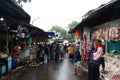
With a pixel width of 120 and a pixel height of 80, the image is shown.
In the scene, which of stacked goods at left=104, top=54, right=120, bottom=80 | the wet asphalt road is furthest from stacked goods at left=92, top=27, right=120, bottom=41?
the wet asphalt road

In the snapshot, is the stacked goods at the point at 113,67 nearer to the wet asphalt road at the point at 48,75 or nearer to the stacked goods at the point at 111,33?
the stacked goods at the point at 111,33

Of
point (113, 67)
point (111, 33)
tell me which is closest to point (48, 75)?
point (113, 67)

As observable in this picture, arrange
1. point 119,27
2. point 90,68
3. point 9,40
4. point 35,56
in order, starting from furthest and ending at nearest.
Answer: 1. point 35,56
2. point 9,40
3. point 90,68
4. point 119,27

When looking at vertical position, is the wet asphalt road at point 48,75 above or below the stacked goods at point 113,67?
below

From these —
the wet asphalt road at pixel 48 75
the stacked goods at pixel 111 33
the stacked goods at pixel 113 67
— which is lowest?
the wet asphalt road at pixel 48 75

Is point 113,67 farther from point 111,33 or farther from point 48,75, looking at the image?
point 48,75

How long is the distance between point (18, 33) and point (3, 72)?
4.49 meters

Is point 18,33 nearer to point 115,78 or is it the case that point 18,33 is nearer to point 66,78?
point 66,78

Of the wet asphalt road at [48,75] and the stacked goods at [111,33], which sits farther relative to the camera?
the wet asphalt road at [48,75]

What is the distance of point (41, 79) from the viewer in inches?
610

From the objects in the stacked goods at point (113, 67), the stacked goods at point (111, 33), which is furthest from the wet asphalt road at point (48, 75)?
the stacked goods at point (113, 67)

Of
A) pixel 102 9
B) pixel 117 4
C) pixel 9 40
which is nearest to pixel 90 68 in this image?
pixel 102 9

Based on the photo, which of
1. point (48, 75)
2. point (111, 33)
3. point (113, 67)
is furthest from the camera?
point (48, 75)

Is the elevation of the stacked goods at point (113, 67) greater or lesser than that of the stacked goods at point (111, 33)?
lesser
